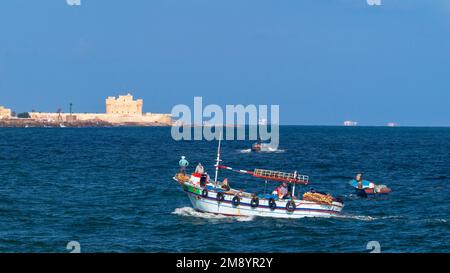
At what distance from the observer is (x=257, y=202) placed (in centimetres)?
3534

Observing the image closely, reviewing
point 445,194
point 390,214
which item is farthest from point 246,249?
point 445,194

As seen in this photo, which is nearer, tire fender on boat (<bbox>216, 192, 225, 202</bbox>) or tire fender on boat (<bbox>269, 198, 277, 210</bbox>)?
tire fender on boat (<bbox>269, 198, 277, 210</bbox>)

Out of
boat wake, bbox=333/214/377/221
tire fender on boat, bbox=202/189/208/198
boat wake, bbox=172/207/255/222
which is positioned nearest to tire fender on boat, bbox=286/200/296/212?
boat wake, bbox=172/207/255/222

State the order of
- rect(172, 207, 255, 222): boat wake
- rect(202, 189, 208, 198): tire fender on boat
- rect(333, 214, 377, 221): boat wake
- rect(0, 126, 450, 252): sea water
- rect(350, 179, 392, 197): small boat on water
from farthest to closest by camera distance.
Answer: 1. rect(350, 179, 392, 197): small boat on water
2. rect(333, 214, 377, 221): boat wake
3. rect(202, 189, 208, 198): tire fender on boat
4. rect(172, 207, 255, 222): boat wake
5. rect(0, 126, 450, 252): sea water

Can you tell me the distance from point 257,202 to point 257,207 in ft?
1.11

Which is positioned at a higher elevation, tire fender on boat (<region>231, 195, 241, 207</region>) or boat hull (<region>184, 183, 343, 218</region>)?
tire fender on boat (<region>231, 195, 241, 207</region>)

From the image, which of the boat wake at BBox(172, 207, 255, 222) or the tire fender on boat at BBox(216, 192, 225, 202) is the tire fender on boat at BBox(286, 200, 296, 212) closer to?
the boat wake at BBox(172, 207, 255, 222)

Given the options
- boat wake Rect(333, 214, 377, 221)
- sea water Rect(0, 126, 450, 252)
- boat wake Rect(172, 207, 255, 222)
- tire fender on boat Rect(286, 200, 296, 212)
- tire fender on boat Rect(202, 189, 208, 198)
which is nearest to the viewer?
sea water Rect(0, 126, 450, 252)

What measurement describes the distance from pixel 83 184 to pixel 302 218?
23.2 meters

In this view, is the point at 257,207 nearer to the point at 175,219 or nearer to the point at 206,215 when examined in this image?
the point at 206,215

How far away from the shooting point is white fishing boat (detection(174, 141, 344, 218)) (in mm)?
35500

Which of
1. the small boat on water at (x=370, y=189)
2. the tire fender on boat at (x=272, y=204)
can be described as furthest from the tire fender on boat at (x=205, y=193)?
the small boat on water at (x=370, y=189)

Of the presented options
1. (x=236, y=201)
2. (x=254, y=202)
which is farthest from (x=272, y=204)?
(x=236, y=201)
